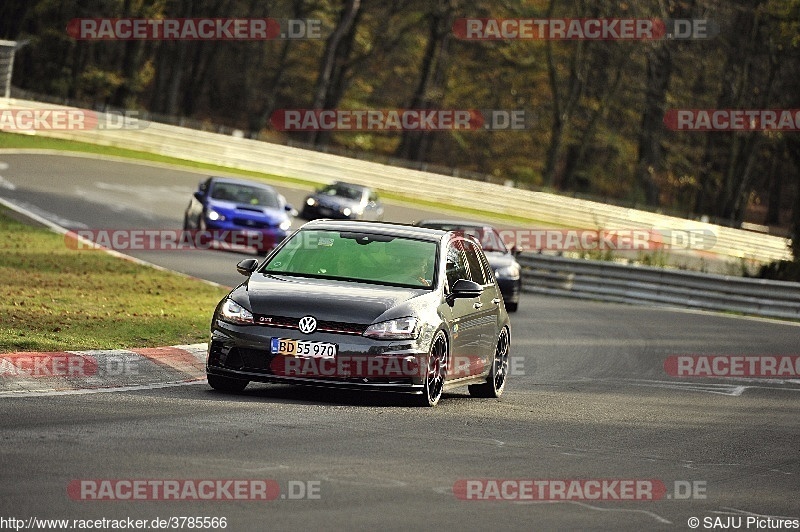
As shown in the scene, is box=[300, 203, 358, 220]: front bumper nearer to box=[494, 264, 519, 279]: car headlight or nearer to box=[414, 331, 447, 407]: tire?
box=[494, 264, 519, 279]: car headlight

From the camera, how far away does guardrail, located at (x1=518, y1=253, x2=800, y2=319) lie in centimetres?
3066

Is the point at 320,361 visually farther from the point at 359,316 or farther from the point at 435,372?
the point at 435,372

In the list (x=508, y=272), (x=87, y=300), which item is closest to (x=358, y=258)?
(x=87, y=300)

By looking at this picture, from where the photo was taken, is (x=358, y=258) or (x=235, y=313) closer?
(x=235, y=313)

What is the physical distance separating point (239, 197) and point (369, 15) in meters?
52.2

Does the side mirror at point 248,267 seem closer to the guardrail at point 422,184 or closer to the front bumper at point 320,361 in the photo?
the front bumper at point 320,361

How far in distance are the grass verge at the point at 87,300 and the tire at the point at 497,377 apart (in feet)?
10.6

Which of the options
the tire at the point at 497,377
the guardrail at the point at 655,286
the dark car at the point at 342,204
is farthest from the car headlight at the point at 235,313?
the dark car at the point at 342,204

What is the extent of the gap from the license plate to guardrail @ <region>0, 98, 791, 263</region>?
137ft

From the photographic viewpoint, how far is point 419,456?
9562 millimetres

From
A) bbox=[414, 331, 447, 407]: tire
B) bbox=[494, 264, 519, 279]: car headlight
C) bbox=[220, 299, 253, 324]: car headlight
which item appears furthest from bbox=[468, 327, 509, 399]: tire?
bbox=[494, 264, 519, 279]: car headlight

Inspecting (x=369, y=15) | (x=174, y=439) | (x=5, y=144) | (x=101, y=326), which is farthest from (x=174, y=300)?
(x=369, y=15)

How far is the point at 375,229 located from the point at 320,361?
6.59ft

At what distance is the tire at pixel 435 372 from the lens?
12.4m
